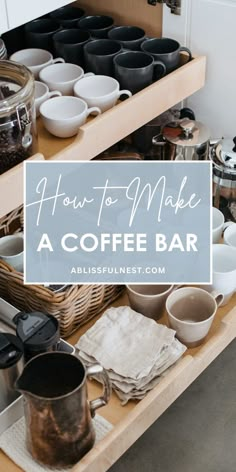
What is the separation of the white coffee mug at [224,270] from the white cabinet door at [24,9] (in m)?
0.52

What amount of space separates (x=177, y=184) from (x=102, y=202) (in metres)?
0.15

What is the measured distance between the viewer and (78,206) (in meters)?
1.22

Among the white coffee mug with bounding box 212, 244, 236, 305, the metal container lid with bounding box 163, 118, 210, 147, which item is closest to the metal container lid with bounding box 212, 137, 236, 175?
the metal container lid with bounding box 163, 118, 210, 147

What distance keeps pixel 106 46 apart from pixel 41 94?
197 millimetres

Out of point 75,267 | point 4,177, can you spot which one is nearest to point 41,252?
point 75,267

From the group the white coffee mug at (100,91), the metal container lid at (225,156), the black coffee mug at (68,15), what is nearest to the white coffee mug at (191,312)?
the metal container lid at (225,156)

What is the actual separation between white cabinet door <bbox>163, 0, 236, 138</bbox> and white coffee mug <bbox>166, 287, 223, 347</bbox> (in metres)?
0.41

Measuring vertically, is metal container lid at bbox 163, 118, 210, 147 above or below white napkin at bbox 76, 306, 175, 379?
above

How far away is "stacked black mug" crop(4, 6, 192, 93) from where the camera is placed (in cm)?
125

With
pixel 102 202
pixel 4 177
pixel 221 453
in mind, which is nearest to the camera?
pixel 4 177

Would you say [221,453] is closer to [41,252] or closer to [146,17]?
[41,252]

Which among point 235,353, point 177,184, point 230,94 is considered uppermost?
point 230,94

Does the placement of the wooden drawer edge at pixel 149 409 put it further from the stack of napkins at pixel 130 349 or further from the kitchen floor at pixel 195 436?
the kitchen floor at pixel 195 436

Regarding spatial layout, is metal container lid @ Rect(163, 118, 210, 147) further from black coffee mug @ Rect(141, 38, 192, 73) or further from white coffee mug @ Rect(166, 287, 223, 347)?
white coffee mug @ Rect(166, 287, 223, 347)
